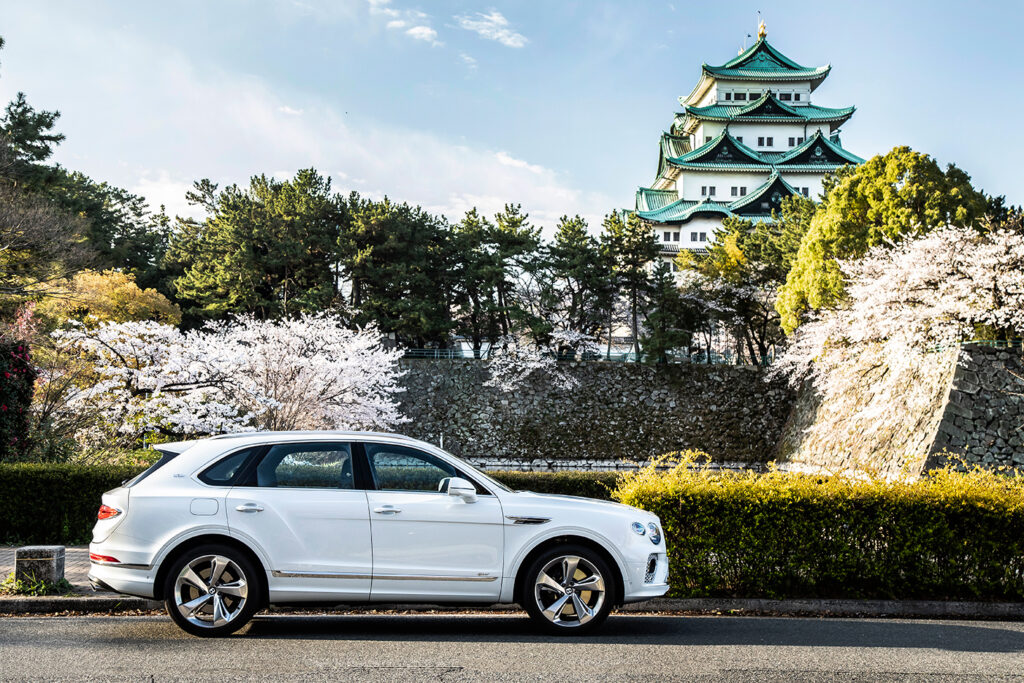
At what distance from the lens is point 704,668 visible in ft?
18.2

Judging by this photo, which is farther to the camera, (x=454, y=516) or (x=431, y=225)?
(x=431, y=225)

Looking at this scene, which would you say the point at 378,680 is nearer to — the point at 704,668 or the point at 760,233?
the point at 704,668

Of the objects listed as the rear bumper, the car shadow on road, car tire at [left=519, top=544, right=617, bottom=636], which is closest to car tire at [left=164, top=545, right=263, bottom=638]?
the rear bumper

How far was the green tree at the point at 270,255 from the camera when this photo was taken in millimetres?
38688

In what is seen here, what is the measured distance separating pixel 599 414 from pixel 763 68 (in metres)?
38.1

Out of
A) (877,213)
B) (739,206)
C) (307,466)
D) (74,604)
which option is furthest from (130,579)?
(739,206)

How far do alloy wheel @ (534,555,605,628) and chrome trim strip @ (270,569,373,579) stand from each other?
142 cm

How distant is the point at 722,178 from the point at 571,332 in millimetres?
24955

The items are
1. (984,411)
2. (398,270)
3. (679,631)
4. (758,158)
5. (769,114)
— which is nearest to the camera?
(679,631)

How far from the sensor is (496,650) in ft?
19.4

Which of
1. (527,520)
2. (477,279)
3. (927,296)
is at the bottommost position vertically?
(527,520)

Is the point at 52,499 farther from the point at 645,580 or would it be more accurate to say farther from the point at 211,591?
the point at 645,580

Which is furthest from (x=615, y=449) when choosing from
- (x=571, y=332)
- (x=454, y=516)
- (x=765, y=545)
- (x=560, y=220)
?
(x=454, y=516)

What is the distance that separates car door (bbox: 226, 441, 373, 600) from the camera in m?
6.20
